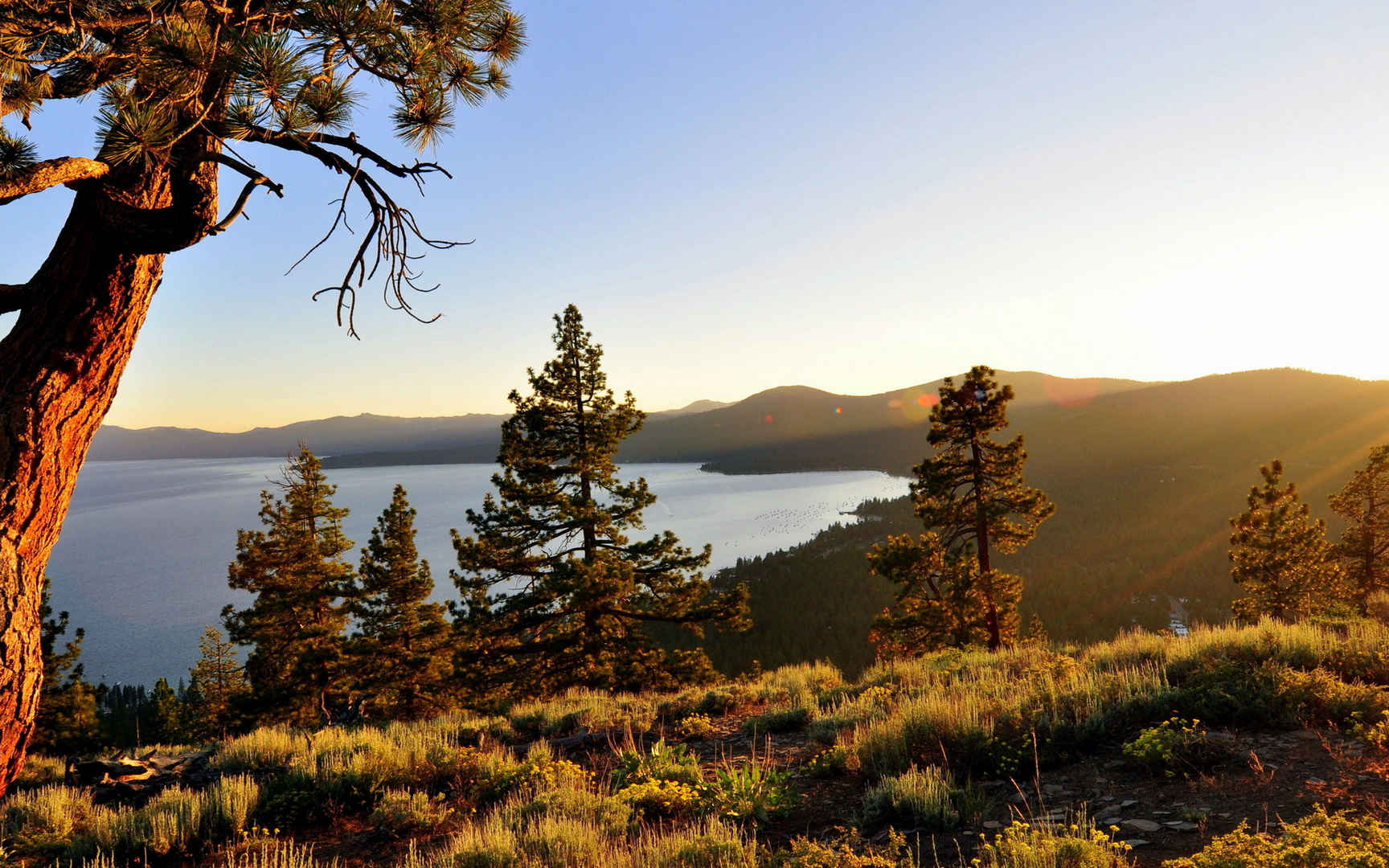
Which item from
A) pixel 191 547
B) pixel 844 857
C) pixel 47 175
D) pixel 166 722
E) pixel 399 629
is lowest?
pixel 191 547

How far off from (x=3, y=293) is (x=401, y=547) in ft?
67.2

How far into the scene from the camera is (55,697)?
928 inches

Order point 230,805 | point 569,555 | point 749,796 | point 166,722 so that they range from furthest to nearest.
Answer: point 166,722 < point 569,555 < point 230,805 < point 749,796

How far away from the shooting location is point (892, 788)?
4359 millimetres

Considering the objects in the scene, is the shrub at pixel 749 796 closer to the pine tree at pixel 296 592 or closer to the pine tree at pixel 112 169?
the pine tree at pixel 112 169

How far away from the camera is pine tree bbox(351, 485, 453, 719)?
70.8ft

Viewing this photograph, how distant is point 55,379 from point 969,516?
61.7 ft

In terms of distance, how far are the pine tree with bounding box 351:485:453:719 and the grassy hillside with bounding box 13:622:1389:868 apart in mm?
14822

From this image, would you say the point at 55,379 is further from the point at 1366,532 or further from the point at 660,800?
the point at 1366,532

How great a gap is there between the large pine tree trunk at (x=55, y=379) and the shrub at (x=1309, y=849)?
20.0ft

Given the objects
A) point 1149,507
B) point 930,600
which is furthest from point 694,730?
point 1149,507

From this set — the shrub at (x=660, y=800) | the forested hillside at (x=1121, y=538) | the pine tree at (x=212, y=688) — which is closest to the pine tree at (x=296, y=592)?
the pine tree at (x=212, y=688)

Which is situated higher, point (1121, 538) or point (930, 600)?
point (930, 600)

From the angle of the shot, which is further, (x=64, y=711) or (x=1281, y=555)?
(x=64, y=711)
